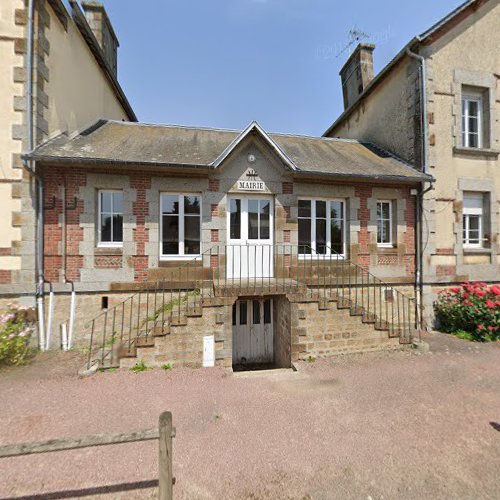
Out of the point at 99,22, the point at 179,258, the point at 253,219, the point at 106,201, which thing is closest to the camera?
the point at 106,201

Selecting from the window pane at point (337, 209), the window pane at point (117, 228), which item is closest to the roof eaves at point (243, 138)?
the window pane at point (337, 209)

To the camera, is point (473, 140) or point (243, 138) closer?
point (243, 138)

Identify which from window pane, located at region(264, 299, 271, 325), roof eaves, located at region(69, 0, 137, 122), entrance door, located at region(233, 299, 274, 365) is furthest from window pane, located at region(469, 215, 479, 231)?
roof eaves, located at region(69, 0, 137, 122)

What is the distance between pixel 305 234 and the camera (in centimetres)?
790

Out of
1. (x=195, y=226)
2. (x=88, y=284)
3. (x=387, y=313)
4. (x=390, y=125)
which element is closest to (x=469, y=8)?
(x=390, y=125)

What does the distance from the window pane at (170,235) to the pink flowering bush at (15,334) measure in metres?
3.31

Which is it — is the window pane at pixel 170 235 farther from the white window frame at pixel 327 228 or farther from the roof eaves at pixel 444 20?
the roof eaves at pixel 444 20

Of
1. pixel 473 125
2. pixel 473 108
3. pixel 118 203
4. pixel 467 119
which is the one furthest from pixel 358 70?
pixel 118 203

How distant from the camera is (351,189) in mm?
7914

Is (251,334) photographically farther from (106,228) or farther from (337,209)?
(106,228)

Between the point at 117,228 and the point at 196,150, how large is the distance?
2.98m

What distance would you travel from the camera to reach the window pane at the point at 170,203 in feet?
23.6

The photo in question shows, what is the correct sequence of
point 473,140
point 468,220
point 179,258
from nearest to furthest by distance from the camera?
point 179,258, point 468,220, point 473,140

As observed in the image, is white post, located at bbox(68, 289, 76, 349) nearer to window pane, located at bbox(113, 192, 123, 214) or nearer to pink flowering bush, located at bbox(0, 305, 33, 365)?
pink flowering bush, located at bbox(0, 305, 33, 365)
